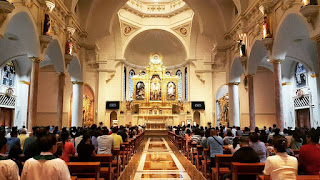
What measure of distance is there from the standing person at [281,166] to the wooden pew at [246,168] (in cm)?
88

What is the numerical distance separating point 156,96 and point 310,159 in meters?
22.0

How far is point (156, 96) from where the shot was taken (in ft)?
84.5

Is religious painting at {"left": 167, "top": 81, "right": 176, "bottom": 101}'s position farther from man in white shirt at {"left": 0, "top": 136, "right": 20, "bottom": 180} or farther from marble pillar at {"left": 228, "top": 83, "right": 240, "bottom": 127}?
man in white shirt at {"left": 0, "top": 136, "right": 20, "bottom": 180}

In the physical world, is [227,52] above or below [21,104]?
above

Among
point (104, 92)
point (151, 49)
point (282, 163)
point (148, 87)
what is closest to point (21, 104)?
point (104, 92)

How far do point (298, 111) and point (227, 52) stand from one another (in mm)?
6552

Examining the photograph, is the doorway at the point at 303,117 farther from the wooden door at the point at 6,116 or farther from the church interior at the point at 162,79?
the wooden door at the point at 6,116

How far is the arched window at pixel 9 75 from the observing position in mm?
17469

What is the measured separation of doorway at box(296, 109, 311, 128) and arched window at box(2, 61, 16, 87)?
19.8 m

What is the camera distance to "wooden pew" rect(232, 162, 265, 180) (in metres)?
4.18

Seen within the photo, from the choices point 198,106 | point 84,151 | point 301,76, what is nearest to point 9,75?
point 198,106

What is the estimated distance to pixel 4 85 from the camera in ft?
56.7

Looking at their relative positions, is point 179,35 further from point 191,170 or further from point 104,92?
point 191,170

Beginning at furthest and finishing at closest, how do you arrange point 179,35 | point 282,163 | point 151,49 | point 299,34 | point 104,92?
point 151,49
point 179,35
point 104,92
point 299,34
point 282,163
